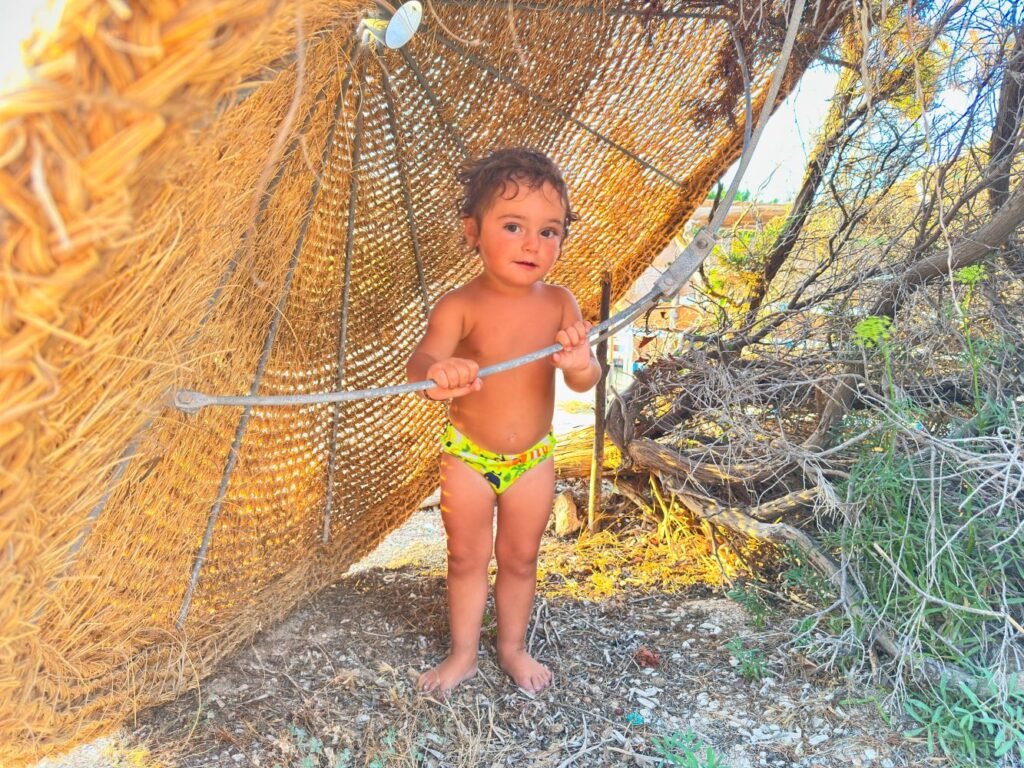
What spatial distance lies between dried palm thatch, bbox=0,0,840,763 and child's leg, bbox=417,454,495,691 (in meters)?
0.48

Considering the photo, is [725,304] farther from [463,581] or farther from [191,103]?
[191,103]

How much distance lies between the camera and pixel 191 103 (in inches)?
25.9

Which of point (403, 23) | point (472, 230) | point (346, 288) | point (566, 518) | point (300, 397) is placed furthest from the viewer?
point (566, 518)

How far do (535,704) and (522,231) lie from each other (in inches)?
42.3

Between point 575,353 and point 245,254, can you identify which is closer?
point 245,254

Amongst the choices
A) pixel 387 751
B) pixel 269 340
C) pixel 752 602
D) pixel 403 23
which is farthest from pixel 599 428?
pixel 403 23

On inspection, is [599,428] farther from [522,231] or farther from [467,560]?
[522,231]

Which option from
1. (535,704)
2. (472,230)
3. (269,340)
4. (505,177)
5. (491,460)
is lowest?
(535,704)

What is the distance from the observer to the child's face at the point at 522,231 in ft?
5.32

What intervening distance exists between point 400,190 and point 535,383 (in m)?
0.72

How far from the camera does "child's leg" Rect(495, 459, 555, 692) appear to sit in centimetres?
179

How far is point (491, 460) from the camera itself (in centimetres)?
176

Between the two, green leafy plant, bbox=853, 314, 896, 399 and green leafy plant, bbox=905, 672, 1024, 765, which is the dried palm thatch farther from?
green leafy plant, bbox=905, 672, 1024, 765

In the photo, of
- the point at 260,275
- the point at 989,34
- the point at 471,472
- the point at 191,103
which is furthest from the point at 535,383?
the point at 989,34
